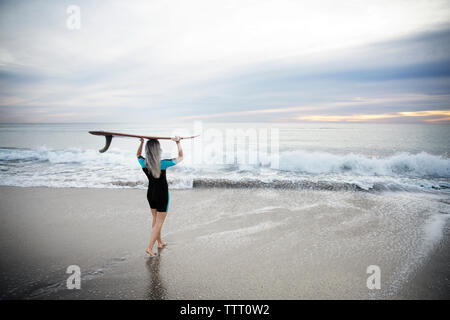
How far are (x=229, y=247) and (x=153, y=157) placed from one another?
2.24 metres

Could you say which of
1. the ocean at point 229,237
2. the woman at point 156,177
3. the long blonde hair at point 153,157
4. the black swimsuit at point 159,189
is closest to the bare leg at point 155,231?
the woman at point 156,177

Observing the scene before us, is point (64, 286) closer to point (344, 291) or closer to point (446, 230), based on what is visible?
point (344, 291)

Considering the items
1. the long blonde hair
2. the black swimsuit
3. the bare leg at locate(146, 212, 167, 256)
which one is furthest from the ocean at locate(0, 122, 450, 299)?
the long blonde hair

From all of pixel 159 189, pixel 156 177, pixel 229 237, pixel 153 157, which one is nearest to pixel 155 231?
pixel 159 189

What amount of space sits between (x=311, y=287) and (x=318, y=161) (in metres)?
10.7

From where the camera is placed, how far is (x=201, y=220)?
5.60 meters

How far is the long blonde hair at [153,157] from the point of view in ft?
11.8

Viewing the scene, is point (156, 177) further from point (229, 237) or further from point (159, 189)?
point (229, 237)

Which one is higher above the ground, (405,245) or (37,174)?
(37,174)

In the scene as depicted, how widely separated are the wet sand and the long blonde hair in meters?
1.55

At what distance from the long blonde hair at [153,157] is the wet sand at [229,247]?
1.55 m

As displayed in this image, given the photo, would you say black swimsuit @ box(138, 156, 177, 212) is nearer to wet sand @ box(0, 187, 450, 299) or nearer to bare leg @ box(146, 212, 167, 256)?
bare leg @ box(146, 212, 167, 256)

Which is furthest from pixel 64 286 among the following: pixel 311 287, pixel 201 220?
pixel 311 287

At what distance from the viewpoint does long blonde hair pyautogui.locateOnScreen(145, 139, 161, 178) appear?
3590 millimetres
